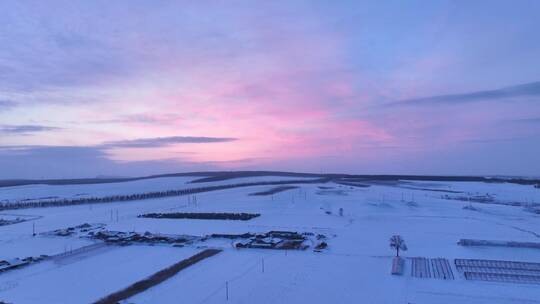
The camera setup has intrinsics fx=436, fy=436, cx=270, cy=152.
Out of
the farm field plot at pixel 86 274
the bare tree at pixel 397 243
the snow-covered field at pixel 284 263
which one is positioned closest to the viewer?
the snow-covered field at pixel 284 263

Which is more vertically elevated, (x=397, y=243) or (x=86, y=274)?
(x=397, y=243)

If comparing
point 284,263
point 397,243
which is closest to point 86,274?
point 284,263

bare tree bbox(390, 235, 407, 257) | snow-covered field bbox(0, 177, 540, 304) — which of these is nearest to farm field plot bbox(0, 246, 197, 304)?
snow-covered field bbox(0, 177, 540, 304)

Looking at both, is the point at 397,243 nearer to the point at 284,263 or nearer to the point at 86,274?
the point at 284,263

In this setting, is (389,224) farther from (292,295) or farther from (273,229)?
(292,295)

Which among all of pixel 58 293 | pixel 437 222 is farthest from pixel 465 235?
pixel 58 293

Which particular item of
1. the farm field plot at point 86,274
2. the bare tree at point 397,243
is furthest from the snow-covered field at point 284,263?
the bare tree at point 397,243

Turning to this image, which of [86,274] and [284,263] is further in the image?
[284,263]

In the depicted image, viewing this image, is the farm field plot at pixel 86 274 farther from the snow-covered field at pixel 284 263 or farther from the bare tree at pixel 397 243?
the bare tree at pixel 397 243
